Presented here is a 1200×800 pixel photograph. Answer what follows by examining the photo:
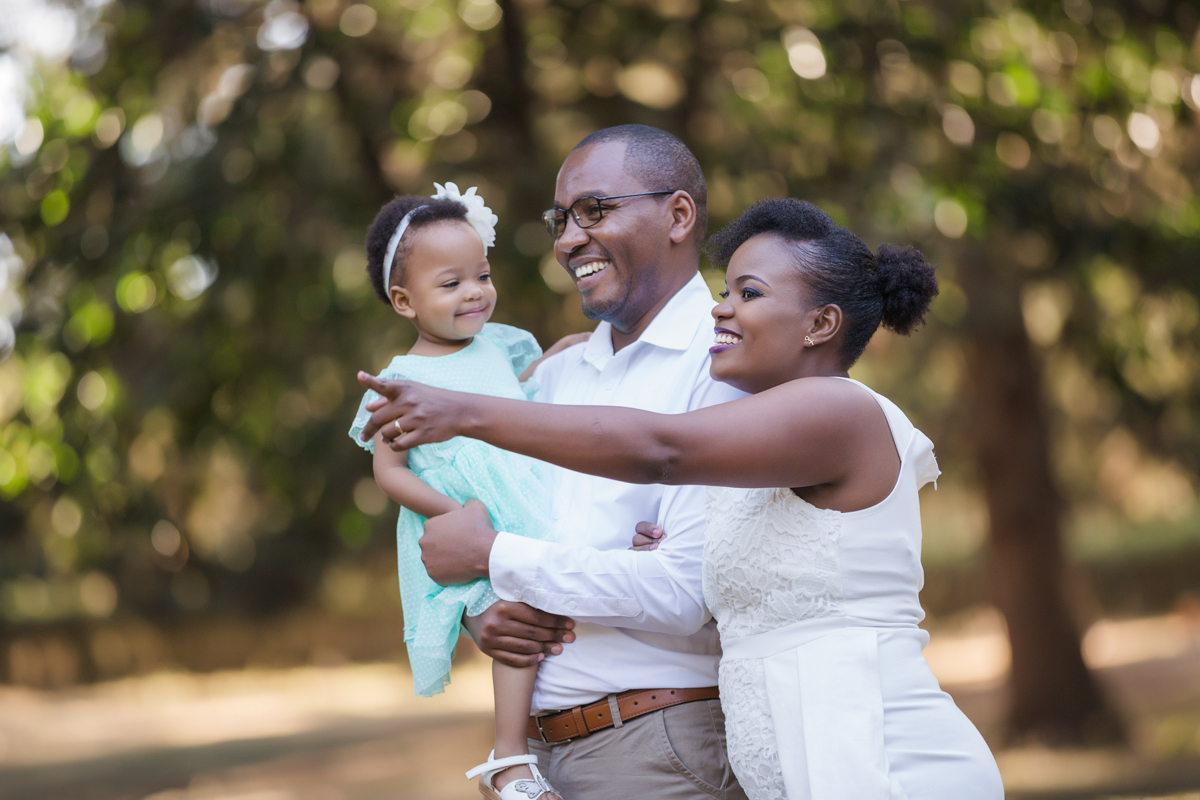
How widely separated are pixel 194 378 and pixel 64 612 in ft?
45.1

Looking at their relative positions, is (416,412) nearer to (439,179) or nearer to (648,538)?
(648,538)

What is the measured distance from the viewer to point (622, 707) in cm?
261

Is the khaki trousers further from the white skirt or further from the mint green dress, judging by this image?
the mint green dress

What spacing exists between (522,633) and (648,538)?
0.36 meters

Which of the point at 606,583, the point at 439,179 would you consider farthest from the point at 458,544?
the point at 439,179

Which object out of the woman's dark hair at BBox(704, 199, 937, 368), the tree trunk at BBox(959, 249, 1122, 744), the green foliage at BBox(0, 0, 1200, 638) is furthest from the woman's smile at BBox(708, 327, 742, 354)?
the tree trunk at BBox(959, 249, 1122, 744)

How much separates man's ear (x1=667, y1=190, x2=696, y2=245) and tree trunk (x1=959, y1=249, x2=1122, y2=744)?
760cm

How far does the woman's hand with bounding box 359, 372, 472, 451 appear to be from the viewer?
2035 millimetres

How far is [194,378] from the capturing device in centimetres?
739

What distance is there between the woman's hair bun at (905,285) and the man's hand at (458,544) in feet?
3.37

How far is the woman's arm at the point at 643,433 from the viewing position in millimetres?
2043

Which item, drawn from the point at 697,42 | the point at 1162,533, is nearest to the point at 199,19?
the point at 697,42

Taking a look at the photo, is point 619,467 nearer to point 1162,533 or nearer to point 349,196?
point 349,196

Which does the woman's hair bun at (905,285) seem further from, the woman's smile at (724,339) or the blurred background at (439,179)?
the blurred background at (439,179)
